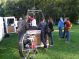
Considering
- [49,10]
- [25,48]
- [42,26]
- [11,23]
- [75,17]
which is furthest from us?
[75,17]

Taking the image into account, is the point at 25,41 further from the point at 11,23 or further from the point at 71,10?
Answer: the point at 71,10

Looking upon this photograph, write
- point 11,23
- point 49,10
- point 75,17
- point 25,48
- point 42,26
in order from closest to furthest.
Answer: point 25,48 → point 42,26 → point 11,23 → point 49,10 → point 75,17

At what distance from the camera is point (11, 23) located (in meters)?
36.6

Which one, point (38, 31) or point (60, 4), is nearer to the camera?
point (38, 31)

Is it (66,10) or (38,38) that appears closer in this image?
(38,38)

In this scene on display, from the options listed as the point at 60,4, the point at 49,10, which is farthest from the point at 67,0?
the point at 49,10

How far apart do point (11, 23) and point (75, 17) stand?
129 ft

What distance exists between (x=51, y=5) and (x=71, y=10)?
A: 204 inches

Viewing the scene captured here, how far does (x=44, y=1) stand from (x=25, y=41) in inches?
2175

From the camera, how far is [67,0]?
2844 inches

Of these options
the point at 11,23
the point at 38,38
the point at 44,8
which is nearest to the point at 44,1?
the point at 44,8

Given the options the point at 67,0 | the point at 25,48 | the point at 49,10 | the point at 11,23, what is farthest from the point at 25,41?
the point at 67,0

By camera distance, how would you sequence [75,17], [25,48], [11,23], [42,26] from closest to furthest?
1. [25,48]
2. [42,26]
3. [11,23]
4. [75,17]

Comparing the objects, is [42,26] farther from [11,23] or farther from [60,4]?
[60,4]
